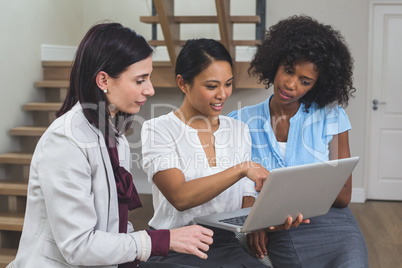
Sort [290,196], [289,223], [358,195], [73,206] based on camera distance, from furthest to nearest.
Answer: [358,195] → [289,223] → [290,196] → [73,206]

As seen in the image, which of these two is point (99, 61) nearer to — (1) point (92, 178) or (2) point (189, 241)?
(1) point (92, 178)

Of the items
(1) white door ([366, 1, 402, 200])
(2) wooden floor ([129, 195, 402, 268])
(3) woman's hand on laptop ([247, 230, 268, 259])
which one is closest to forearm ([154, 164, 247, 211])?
(3) woman's hand on laptop ([247, 230, 268, 259])

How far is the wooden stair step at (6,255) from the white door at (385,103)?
12.1 feet

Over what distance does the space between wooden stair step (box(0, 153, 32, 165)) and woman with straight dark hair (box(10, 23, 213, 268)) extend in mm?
2800

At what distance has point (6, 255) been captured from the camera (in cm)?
341

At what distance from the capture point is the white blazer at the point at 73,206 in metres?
1.17

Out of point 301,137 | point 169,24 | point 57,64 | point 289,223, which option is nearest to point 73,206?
point 289,223

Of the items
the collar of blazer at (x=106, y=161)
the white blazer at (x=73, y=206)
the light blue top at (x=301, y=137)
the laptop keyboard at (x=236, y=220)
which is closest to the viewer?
the white blazer at (x=73, y=206)

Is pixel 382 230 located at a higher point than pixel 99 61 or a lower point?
lower

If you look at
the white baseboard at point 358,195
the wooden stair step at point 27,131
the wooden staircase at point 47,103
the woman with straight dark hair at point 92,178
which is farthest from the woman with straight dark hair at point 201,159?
the white baseboard at point 358,195

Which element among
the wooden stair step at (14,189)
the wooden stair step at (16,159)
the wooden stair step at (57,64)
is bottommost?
the wooden stair step at (14,189)

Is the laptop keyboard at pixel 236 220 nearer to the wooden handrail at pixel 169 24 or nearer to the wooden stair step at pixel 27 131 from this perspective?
the wooden handrail at pixel 169 24

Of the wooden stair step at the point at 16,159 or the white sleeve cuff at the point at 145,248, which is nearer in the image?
the white sleeve cuff at the point at 145,248

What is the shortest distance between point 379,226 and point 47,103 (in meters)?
3.10
